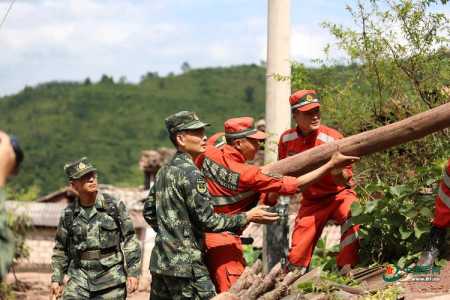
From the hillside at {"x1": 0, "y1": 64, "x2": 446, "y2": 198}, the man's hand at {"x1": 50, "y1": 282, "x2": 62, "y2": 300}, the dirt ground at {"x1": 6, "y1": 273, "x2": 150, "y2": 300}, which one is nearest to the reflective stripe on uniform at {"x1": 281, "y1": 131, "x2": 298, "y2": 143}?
the man's hand at {"x1": 50, "y1": 282, "x2": 62, "y2": 300}

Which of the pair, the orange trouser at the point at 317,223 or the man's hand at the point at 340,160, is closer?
the man's hand at the point at 340,160

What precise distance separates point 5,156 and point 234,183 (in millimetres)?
3775

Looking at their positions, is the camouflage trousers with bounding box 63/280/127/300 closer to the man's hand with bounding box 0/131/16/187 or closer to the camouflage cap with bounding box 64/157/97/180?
the camouflage cap with bounding box 64/157/97/180

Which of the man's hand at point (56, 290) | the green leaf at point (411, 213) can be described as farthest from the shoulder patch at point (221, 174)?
the man's hand at point (56, 290)

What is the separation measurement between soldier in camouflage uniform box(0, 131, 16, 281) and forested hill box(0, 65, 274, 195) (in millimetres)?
77407

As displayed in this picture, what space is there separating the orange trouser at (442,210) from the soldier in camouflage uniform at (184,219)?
1580 millimetres

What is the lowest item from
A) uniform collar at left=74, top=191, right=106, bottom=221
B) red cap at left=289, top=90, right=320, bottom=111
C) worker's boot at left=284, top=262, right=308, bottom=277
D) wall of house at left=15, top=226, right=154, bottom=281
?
wall of house at left=15, top=226, right=154, bottom=281

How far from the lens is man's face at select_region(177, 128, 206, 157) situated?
8773 millimetres

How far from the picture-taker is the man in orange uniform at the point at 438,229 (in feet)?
30.0

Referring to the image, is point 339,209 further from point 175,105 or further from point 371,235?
point 175,105

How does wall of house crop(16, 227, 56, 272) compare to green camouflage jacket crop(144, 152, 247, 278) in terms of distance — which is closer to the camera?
green camouflage jacket crop(144, 152, 247, 278)

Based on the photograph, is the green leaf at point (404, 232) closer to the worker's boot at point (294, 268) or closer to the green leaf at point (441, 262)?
the green leaf at point (441, 262)

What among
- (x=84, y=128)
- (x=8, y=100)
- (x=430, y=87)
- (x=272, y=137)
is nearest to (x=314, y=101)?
(x=430, y=87)

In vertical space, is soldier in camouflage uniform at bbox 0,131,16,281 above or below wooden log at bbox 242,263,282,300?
above
